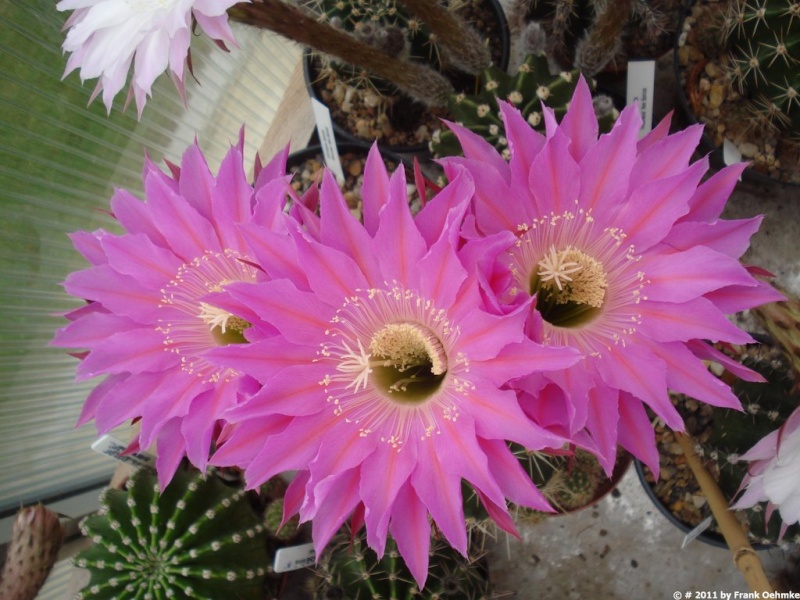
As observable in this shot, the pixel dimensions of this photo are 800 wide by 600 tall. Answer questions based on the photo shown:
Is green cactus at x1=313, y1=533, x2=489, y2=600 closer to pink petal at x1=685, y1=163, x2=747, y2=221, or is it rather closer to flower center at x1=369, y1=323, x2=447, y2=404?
flower center at x1=369, y1=323, x2=447, y2=404

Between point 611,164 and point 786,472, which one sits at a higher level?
point 611,164

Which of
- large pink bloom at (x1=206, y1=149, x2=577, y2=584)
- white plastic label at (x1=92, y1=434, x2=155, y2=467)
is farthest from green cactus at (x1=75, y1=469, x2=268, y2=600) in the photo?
large pink bloom at (x1=206, y1=149, x2=577, y2=584)

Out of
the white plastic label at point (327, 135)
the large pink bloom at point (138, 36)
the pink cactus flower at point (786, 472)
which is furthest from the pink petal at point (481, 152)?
the white plastic label at point (327, 135)

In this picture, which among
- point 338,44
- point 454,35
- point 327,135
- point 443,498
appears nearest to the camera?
point 443,498

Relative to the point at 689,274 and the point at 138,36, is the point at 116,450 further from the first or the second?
the point at 689,274

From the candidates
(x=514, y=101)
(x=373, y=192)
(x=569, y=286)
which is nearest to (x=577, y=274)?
(x=569, y=286)

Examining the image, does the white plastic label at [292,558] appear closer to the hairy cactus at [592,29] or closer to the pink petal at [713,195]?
the pink petal at [713,195]
